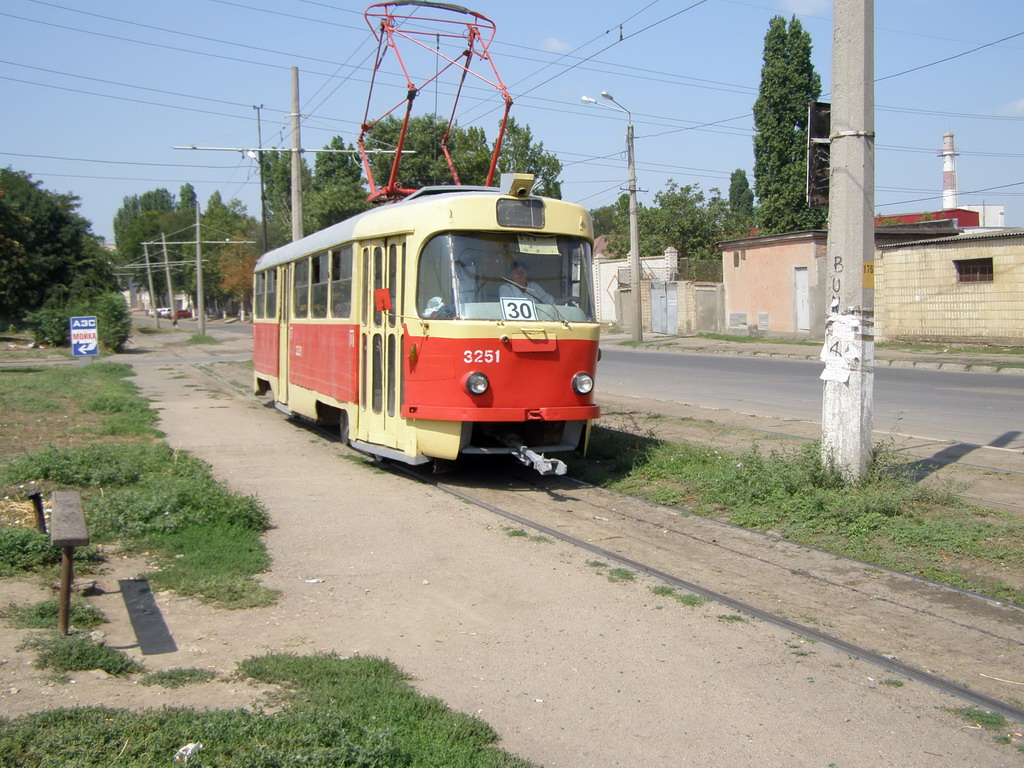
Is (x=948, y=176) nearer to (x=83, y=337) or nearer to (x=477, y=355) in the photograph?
(x=83, y=337)

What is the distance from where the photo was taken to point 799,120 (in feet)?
157

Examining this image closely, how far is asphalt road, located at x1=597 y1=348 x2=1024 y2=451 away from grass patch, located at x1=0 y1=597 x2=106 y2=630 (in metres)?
8.46

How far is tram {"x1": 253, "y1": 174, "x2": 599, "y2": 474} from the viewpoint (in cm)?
937

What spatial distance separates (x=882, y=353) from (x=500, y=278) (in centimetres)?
2033

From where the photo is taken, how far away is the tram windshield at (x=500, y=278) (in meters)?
9.50

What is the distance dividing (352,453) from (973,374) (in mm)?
15898

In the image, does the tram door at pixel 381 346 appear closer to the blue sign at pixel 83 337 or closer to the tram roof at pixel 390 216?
the tram roof at pixel 390 216

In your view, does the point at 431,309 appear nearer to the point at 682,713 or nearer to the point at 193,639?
the point at 193,639

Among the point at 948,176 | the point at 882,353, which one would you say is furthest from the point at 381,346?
the point at 948,176

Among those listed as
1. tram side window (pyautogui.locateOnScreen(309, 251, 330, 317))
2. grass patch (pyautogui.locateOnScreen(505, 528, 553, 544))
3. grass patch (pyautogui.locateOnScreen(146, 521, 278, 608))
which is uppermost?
tram side window (pyautogui.locateOnScreen(309, 251, 330, 317))

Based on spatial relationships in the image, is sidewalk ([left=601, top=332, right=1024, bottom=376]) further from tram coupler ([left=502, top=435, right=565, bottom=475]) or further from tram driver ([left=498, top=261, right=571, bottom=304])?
tram coupler ([left=502, top=435, right=565, bottom=475])

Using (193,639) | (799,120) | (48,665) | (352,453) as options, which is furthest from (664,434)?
(799,120)

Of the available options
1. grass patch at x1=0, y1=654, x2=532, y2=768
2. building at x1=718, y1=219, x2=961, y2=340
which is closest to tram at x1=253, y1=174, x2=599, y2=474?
grass patch at x1=0, y1=654, x2=532, y2=768

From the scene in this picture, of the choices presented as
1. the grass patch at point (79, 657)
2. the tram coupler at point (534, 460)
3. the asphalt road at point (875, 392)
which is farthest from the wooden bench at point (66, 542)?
the asphalt road at point (875, 392)
